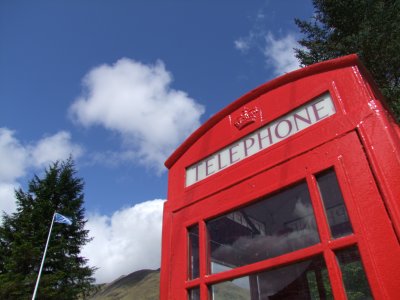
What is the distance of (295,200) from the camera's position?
190 cm

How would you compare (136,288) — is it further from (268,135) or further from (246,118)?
(268,135)

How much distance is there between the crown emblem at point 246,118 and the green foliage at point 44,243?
16.7 metres

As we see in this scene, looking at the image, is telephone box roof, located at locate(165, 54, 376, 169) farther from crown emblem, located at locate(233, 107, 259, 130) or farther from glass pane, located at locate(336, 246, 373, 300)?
glass pane, located at locate(336, 246, 373, 300)

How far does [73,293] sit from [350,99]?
61.1 ft

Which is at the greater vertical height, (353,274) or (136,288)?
(136,288)

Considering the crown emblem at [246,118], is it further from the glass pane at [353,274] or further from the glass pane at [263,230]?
the glass pane at [353,274]

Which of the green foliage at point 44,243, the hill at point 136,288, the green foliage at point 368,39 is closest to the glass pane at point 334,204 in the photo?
the green foliage at point 368,39

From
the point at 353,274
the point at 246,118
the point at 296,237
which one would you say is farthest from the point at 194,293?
the point at 246,118

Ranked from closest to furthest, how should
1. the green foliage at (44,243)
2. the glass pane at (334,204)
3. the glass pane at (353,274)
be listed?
the glass pane at (353,274) < the glass pane at (334,204) < the green foliage at (44,243)

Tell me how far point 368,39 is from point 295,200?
258 inches

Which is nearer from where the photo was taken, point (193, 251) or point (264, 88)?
point (193, 251)

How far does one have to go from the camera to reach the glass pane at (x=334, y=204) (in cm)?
163

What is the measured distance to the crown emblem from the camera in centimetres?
244

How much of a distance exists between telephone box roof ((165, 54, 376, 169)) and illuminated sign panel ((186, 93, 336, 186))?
0.24m
